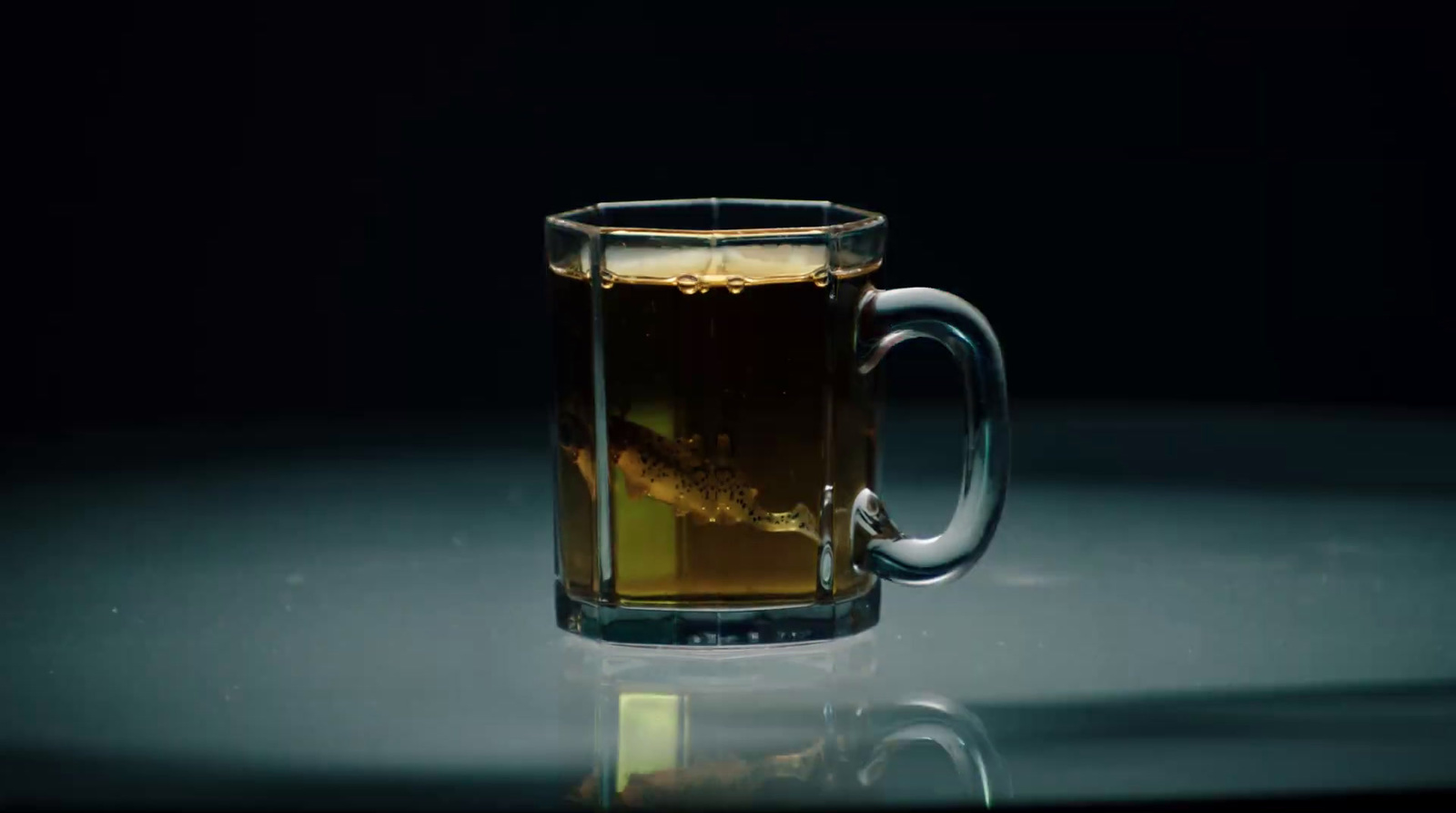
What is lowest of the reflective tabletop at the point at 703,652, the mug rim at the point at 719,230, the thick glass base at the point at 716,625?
the reflective tabletop at the point at 703,652

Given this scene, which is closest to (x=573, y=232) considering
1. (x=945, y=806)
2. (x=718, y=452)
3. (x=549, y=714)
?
(x=718, y=452)

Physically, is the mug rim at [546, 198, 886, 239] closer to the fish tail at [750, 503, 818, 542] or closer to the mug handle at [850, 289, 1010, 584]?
the mug handle at [850, 289, 1010, 584]

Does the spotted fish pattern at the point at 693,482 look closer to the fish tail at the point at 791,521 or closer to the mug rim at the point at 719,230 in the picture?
the fish tail at the point at 791,521

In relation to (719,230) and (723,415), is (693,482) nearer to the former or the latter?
(723,415)

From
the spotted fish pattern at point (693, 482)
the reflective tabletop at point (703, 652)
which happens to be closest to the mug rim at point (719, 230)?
the spotted fish pattern at point (693, 482)

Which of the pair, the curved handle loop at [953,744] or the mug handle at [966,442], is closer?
the curved handle loop at [953,744]

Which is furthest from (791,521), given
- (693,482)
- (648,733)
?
(648,733)

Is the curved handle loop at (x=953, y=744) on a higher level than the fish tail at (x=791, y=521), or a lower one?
lower

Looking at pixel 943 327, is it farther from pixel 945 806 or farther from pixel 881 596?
pixel 945 806
